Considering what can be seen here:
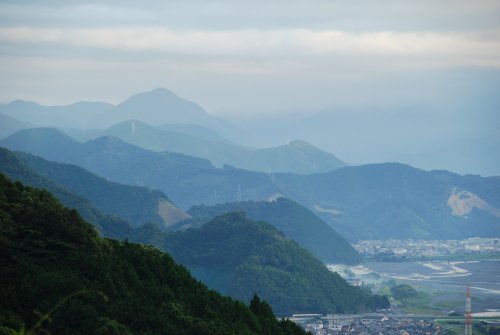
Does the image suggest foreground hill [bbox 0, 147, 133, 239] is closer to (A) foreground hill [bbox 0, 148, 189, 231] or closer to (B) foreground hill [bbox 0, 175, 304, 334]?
(A) foreground hill [bbox 0, 148, 189, 231]

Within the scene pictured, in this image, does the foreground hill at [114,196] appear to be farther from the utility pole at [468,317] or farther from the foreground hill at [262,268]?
the utility pole at [468,317]

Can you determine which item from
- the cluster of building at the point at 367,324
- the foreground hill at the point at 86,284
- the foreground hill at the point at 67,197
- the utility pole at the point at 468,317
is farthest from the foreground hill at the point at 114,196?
the foreground hill at the point at 86,284

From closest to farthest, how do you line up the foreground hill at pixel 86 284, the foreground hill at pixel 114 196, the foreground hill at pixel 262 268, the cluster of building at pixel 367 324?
the foreground hill at pixel 86 284 < the cluster of building at pixel 367 324 < the foreground hill at pixel 262 268 < the foreground hill at pixel 114 196

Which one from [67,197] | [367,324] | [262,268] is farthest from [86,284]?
[67,197]

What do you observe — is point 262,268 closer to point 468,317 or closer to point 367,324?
point 367,324

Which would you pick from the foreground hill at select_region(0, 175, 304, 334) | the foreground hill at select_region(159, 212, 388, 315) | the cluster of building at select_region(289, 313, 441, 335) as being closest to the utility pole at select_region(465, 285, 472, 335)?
the cluster of building at select_region(289, 313, 441, 335)

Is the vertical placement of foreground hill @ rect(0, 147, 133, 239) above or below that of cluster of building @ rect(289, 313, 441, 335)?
above
